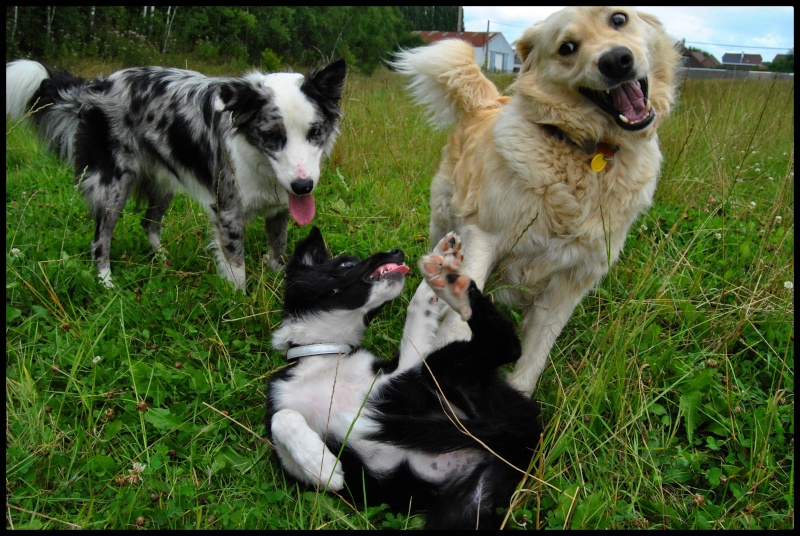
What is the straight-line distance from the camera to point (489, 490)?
1938 millimetres

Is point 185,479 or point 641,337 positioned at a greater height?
point 641,337

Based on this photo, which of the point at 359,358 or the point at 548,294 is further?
the point at 548,294

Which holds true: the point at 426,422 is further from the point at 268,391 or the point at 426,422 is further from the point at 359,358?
the point at 268,391

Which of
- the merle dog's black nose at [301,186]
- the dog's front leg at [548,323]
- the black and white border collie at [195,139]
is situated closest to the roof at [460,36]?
the black and white border collie at [195,139]

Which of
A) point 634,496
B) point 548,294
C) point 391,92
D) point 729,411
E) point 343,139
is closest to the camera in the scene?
point 634,496

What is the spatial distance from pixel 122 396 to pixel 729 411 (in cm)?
260

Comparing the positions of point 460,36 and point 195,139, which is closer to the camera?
point 195,139

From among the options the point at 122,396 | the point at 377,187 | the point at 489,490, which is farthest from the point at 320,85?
the point at 489,490

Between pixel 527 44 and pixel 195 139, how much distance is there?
2.37 metres

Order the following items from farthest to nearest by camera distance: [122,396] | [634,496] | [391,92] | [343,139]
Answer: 1. [391,92]
2. [343,139]
3. [122,396]
4. [634,496]

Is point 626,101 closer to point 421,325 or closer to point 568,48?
point 568,48

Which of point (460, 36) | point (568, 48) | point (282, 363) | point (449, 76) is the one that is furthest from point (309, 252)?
point (460, 36)

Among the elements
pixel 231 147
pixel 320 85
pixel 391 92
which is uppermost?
pixel 320 85

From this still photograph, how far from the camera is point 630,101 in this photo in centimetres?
246
